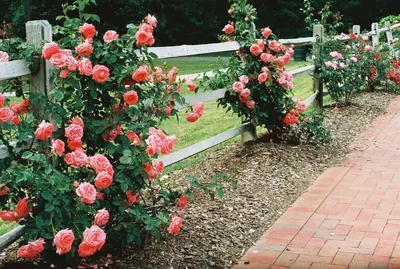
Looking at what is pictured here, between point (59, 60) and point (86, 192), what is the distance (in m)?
0.74

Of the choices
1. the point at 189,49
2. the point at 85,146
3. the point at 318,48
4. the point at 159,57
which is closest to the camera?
the point at 85,146

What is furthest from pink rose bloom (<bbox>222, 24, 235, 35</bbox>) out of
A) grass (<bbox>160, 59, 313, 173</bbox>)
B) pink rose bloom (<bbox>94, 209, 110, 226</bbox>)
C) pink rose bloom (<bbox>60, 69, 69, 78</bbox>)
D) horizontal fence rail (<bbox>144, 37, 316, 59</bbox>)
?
pink rose bloom (<bbox>94, 209, 110, 226</bbox>)

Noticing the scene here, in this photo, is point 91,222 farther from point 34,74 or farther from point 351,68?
point 351,68

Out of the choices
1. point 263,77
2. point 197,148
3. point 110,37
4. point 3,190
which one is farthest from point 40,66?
point 263,77

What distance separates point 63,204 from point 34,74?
798mm

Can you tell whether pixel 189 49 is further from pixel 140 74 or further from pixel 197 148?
pixel 140 74

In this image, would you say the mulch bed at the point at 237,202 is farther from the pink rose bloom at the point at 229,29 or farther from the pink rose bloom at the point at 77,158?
the pink rose bloom at the point at 229,29

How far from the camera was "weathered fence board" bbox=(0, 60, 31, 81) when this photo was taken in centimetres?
335

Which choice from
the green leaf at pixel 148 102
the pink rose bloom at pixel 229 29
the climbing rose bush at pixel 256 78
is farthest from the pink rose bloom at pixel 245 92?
the green leaf at pixel 148 102

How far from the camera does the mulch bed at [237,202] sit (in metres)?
4.04

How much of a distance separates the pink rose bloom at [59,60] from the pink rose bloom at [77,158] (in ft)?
1.59

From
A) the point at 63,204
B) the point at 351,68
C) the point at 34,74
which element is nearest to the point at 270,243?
the point at 63,204

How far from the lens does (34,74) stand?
12.0 feet

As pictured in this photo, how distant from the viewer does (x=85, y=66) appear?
3523 millimetres
